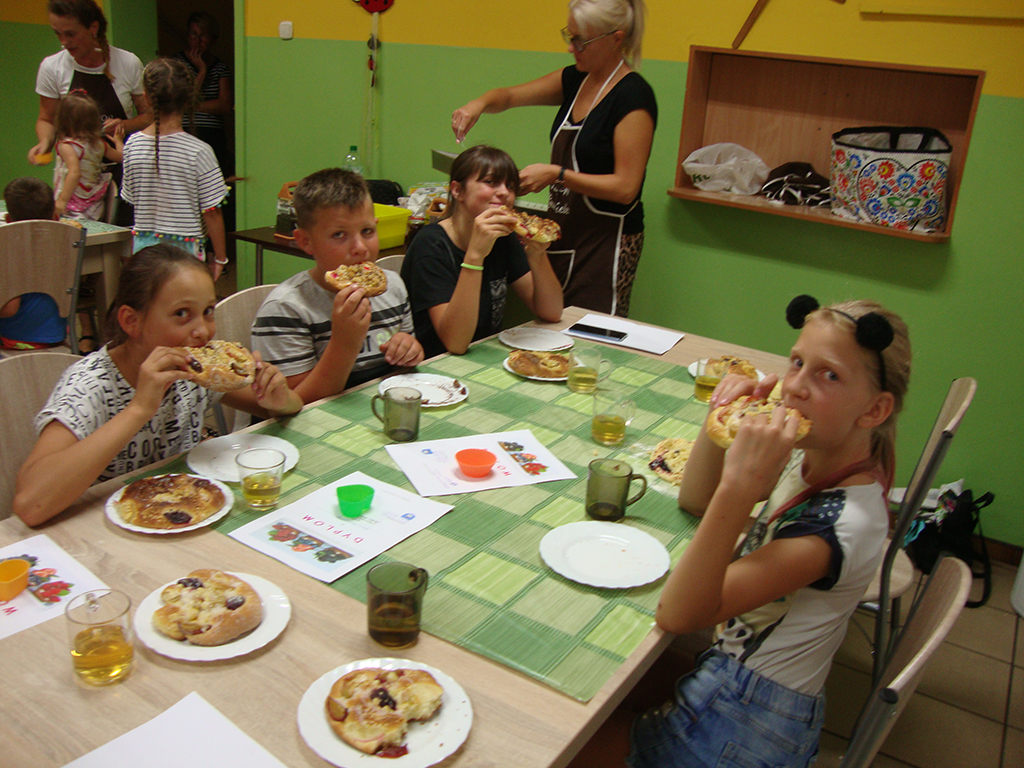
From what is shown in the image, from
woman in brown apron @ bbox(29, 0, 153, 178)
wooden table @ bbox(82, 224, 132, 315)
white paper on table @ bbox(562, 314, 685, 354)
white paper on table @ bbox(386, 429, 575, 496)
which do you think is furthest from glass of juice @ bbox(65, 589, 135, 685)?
woman in brown apron @ bbox(29, 0, 153, 178)

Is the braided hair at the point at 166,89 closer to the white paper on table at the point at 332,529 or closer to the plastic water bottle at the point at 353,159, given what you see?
the plastic water bottle at the point at 353,159

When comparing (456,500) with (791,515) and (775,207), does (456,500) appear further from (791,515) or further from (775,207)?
(775,207)

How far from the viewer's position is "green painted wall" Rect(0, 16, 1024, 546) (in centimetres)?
336

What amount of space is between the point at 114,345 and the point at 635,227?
227 centimetres

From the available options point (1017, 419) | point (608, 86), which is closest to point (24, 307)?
point (608, 86)

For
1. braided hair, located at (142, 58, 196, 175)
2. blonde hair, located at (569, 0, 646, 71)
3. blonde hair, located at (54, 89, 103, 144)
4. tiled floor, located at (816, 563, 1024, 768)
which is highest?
blonde hair, located at (569, 0, 646, 71)

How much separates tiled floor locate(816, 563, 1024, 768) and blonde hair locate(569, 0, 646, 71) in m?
2.39

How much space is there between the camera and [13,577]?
4.13 feet

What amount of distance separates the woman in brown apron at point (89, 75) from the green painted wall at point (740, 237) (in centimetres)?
69

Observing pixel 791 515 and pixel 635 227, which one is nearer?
pixel 791 515

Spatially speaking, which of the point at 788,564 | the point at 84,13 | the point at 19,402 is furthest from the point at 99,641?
the point at 84,13

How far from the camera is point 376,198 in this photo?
463 cm

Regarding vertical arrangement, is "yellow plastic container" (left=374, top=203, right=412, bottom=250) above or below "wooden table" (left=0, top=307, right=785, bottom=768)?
above

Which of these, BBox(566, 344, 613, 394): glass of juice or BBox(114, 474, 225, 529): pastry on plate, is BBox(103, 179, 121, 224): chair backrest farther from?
BBox(114, 474, 225, 529): pastry on plate
